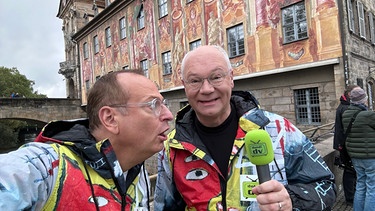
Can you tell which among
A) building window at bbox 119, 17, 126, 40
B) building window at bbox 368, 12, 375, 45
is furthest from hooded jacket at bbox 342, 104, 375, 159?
building window at bbox 119, 17, 126, 40

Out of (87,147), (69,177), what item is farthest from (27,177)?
(87,147)

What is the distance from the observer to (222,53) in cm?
187

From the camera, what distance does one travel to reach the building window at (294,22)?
10250 mm

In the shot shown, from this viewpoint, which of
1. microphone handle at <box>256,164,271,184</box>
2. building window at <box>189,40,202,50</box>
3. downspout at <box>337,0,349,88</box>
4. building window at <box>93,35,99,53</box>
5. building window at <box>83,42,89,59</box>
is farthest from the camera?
building window at <box>83,42,89,59</box>

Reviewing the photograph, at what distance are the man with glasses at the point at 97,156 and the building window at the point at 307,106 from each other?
388 inches

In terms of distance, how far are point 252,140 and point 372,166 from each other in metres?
3.42

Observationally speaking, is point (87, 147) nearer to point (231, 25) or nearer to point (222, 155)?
point (222, 155)

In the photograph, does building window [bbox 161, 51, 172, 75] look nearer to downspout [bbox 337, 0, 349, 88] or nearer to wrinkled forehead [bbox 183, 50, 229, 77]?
downspout [bbox 337, 0, 349, 88]

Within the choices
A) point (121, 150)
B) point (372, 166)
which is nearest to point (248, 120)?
point (121, 150)

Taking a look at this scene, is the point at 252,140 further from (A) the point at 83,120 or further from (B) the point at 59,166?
(A) the point at 83,120

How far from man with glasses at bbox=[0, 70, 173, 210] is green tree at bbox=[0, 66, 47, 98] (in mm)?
48005

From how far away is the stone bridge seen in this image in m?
23.7

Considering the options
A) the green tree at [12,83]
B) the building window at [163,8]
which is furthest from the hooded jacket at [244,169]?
the green tree at [12,83]

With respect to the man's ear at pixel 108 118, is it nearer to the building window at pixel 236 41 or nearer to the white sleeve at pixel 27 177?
the white sleeve at pixel 27 177
